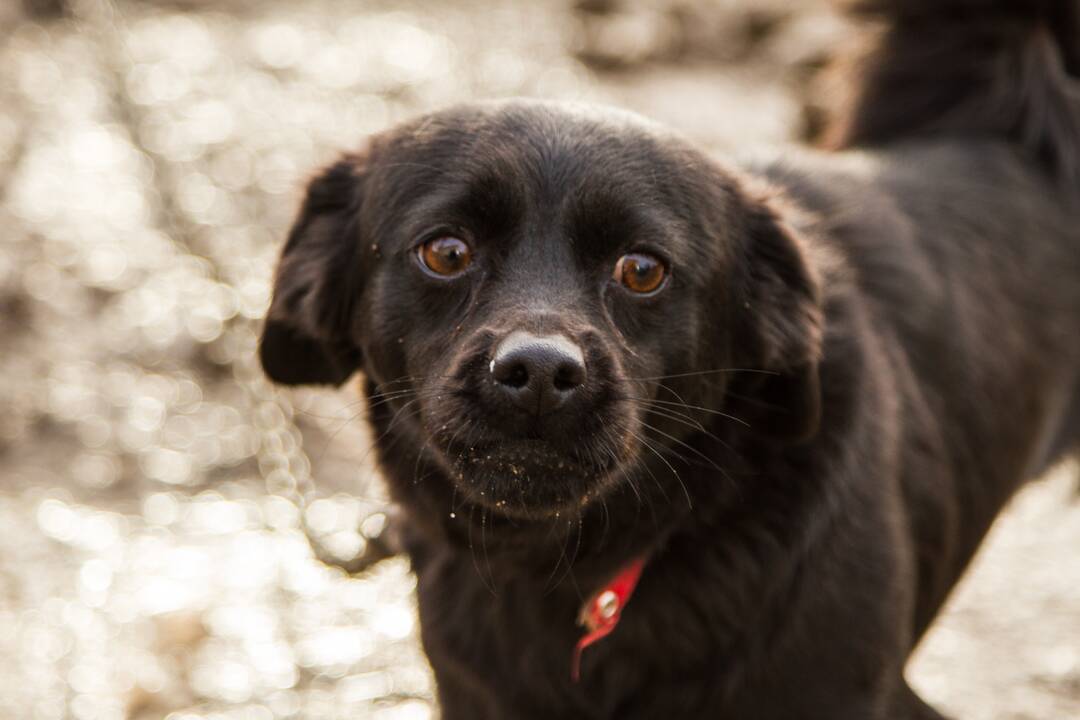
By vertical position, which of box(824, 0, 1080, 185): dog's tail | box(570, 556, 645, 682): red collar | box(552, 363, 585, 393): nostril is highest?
box(552, 363, 585, 393): nostril

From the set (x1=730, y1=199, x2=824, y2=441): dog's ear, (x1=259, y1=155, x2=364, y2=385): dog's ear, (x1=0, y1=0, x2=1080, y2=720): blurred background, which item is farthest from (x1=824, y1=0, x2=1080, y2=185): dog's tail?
(x1=259, y1=155, x2=364, y2=385): dog's ear

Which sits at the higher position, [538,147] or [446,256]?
[538,147]

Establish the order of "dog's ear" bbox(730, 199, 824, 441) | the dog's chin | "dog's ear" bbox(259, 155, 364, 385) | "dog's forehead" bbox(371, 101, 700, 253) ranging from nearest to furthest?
the dog's chin → "dog's forehead" bbox(371, 101, 700, 253) → "dog's ear" bbox(730, 199, 824, 441) → "dog's ear" bbox(259, 155, 364, 385)

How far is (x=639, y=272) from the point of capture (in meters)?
2.84

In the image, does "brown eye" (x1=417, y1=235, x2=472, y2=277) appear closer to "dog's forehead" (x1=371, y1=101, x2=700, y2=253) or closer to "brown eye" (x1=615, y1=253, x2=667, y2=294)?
"dog's forehead" (x1=371, y1=101, x2=700, y2=253)

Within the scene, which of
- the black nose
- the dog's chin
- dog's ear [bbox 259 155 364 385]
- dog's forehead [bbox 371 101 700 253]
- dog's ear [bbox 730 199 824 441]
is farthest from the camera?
dog's ear [bbox 259 155 364 385]

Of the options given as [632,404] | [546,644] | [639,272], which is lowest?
[546,644]

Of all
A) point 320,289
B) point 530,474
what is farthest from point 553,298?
point 320,289

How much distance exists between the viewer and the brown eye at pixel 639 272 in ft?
9.29

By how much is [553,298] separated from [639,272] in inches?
8.9

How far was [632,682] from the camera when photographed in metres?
2.99

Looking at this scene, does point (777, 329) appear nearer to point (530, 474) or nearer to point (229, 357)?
point (530, 474)

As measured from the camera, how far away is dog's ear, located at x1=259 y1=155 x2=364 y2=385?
315 cm

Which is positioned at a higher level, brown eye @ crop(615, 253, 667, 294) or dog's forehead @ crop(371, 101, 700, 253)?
dog's forehead @ crop(371, 101, 700, 253)
